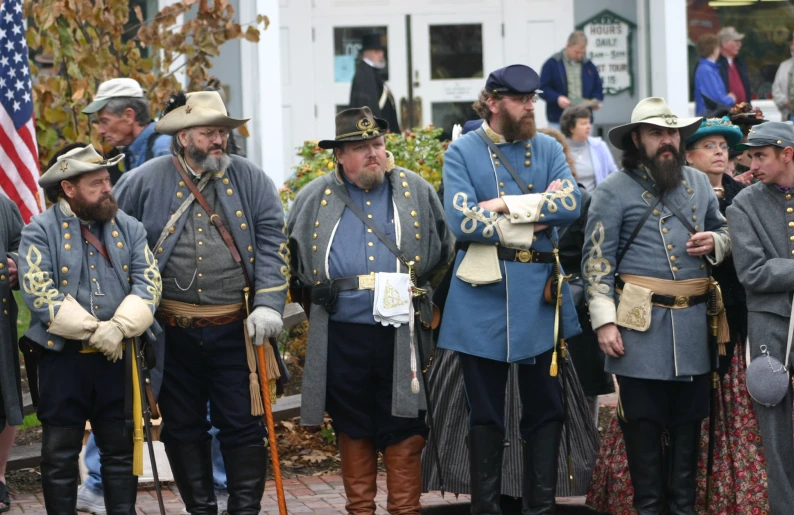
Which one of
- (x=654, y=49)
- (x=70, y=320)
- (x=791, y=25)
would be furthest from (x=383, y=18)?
(x=70, y=320)

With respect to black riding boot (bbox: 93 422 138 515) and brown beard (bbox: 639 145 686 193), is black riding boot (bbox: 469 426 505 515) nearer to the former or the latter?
brown beard (bbox: 639 145 686 193)

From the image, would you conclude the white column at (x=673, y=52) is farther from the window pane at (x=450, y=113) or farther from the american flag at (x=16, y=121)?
the american flag at (x=16, y=121)

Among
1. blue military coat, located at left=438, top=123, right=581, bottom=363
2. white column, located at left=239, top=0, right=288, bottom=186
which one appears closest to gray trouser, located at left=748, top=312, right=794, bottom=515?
blue military coat, located at left=438, top=123, right=581, bottom=363

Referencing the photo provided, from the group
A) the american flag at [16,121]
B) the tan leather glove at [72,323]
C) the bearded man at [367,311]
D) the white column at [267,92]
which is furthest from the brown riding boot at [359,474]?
the white column at [267,92]

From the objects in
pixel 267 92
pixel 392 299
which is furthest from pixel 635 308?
pixel 267 92

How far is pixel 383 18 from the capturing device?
47.5 ft

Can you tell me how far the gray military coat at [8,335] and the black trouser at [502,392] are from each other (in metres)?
2.26

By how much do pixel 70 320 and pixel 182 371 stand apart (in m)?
0.74

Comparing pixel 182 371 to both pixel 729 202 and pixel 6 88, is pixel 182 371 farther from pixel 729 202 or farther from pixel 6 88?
pixel 729 202

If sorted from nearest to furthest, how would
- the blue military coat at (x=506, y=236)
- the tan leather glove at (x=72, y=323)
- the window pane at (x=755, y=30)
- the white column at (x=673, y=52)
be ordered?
1. the tan leather glove at (x=72, y=323)
2. the blue military coat at (x=506, y=236)
3. the white column at (x=673, y=52)
4. the window pane at (x=755, y=30)

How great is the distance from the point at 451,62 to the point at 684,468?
29.2ft

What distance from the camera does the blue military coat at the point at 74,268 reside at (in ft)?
19.5

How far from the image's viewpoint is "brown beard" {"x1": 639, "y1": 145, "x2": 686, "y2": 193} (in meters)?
6.37

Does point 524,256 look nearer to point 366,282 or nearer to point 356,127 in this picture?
point 366,282
